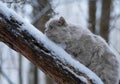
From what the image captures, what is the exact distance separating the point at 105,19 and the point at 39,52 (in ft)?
17.8

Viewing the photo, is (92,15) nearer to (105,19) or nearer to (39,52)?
(105,19)

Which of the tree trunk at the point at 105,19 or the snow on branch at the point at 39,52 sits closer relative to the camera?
the snow on branch at the point at 39,52

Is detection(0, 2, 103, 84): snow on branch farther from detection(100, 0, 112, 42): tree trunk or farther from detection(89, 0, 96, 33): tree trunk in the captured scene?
detection(89, 0, 96, 33): tree trunk

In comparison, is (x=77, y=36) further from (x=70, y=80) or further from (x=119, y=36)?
(x=119, y=36)

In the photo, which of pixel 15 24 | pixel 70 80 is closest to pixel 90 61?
pixel 70 80

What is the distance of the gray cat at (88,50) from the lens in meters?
4.25

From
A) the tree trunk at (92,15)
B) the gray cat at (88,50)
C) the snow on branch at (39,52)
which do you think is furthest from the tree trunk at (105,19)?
the snow on branch at (39,52)

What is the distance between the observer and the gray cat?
4254mm

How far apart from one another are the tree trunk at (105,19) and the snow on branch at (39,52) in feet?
16.9

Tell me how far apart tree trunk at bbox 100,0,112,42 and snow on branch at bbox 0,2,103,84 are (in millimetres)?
5146

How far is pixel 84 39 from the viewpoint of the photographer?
446 cm

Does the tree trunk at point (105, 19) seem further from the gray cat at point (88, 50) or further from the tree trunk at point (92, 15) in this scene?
the gray cat at point (88, 50)

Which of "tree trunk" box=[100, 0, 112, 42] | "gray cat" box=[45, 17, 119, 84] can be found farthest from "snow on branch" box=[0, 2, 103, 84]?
"tree trunk" box=[100, 0, 112, 42]

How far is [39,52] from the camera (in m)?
3.92
